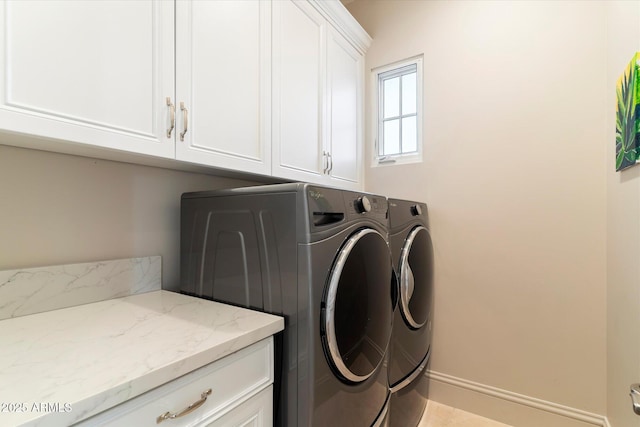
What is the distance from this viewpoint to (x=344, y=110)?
2104 mm

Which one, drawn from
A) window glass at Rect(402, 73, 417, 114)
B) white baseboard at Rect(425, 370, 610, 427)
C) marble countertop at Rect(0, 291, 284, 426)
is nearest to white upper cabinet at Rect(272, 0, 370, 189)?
window glass at Rect(402, 73, 417, 114)

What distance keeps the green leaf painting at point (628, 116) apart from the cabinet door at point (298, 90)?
140 centimetres

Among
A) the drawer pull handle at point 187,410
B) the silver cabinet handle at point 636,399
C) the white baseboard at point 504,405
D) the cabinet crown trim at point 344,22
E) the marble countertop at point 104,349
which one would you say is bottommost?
the white baseboard at point 504,405

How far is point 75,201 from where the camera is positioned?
115 cm


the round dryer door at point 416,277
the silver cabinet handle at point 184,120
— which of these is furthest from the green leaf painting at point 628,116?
the silver cabinet handle at point 184,120

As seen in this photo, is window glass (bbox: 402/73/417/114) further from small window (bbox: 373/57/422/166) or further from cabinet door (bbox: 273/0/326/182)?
cabinet door (bbox: 273/0/326/182)

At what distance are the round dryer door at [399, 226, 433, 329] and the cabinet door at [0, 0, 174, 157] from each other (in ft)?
4.08

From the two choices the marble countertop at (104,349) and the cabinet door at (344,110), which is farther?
the cabinet door at (344,110)

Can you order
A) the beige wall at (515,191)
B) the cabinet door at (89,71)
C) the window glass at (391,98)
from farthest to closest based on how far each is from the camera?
the window glass at (391,98) → the beige wall at (515,191) → the cabinet door at (89,71)

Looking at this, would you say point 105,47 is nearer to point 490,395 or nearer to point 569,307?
point 569,307

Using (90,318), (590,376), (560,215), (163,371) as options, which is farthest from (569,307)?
(90,318)

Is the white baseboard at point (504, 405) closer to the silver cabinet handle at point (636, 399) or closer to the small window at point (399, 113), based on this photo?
the silver cabinet handle at point (636, 399)

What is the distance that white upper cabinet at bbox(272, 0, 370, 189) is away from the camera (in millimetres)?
1542

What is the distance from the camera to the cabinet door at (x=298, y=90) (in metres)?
1.52
